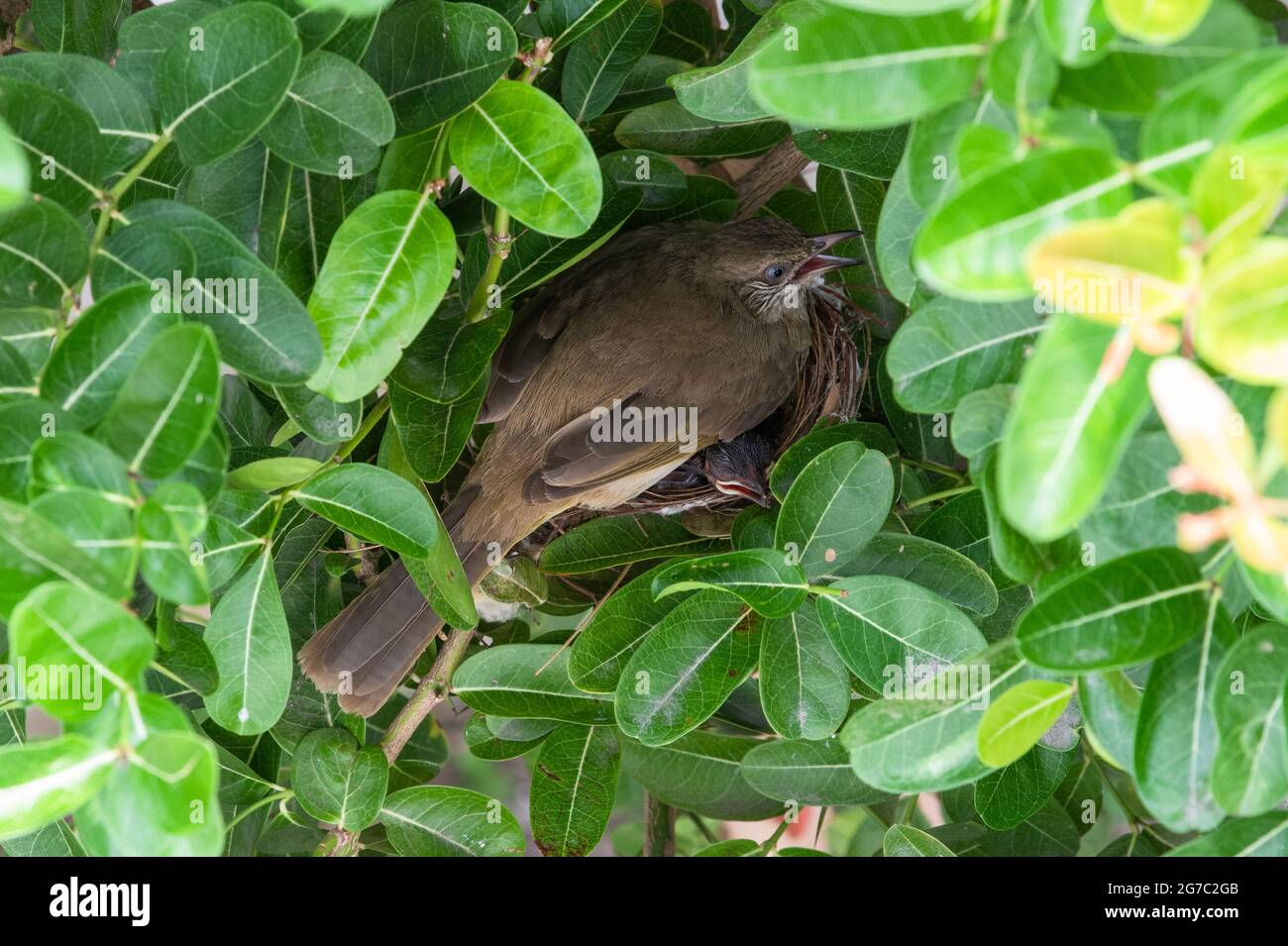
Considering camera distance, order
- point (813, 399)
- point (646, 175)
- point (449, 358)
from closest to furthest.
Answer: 1. point (449, 358)
2. point (646, 175)
3. point (813, 399)

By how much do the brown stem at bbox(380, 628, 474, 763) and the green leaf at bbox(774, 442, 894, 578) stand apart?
62cm

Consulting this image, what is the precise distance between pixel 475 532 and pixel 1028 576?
1.28 metres

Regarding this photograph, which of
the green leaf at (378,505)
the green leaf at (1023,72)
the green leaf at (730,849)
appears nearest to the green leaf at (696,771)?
the green leaf at (730,849)

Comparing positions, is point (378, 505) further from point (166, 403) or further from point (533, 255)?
point (533, 255)

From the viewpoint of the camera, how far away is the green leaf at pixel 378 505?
1.39m

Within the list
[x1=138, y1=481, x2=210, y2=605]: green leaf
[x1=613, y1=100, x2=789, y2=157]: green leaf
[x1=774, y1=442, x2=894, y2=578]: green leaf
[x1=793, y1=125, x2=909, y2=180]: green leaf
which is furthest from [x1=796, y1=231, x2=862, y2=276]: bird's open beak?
[x1=138, y1=481, x2=210, y2=605]: green leaf

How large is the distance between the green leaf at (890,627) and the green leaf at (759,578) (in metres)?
0.04

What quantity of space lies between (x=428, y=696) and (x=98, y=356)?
0.93 metres

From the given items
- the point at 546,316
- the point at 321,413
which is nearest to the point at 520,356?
the point at 546,316

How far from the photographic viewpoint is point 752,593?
144cm

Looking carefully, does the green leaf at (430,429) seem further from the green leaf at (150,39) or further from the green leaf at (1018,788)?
the green leaf at (1018,788)

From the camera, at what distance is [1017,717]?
1130 millimetres

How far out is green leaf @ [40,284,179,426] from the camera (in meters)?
1.08
